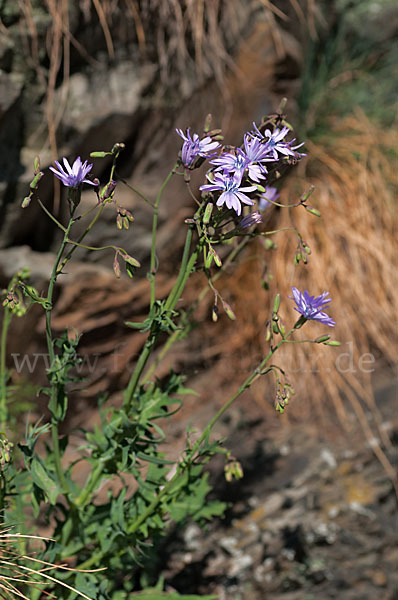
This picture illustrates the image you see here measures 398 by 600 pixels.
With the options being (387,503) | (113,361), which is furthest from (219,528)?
(113,361)

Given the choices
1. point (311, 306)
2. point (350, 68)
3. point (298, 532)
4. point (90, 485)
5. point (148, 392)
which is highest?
point (350, 68)

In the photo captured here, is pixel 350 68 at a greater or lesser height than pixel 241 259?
greater

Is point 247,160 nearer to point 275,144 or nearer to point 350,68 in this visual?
point 275,144

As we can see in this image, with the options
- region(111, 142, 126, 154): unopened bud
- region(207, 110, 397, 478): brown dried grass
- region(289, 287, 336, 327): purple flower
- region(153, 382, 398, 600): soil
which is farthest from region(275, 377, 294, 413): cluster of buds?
region(207, 110, 397, 478): brown dried grass

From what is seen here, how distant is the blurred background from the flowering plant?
0.48 m

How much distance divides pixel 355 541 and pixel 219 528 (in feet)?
1.59

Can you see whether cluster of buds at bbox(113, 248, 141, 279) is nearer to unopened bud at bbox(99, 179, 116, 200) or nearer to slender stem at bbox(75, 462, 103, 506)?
unopened bud at bbox(99, 179, 116, 200)

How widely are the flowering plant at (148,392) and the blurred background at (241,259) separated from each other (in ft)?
1.59

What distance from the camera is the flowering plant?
990mm

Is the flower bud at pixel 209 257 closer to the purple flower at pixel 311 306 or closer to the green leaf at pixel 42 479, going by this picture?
the purple flower at pixel 311 306

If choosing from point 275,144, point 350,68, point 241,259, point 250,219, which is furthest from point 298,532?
point 350,68

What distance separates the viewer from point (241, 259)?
2.39 m

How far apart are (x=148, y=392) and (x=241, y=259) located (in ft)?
4.00

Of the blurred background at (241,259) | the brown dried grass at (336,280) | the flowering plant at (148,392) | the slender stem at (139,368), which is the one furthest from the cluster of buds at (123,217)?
the brown dried grass at (336,280)
